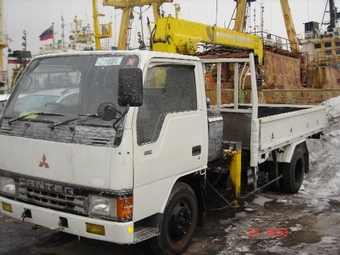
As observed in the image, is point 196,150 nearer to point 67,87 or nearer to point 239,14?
point 67,87

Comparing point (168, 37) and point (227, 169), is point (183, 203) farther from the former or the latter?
point (168, 37)

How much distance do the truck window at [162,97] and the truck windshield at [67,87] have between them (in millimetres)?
278

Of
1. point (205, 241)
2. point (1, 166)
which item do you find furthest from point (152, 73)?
point (205, 241)

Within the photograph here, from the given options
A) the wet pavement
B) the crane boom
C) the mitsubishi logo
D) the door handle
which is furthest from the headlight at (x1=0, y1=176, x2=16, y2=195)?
the crane boom

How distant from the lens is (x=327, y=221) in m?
5.71

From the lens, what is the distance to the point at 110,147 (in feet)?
11.2

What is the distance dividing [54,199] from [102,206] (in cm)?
55

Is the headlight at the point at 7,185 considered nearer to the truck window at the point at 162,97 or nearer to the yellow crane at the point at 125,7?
the truck window at the point at 162,97

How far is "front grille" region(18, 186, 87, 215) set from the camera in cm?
358

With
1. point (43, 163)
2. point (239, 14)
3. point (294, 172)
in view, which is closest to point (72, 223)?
point (43, 163)

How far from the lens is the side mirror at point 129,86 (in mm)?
3258

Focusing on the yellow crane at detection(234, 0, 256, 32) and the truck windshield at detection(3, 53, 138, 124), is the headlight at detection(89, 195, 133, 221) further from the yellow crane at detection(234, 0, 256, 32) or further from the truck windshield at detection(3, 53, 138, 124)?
the yellow crane at detection(234, 0, 256, 32)

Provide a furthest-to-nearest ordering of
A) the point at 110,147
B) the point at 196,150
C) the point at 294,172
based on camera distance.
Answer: the point at 294,172
the point at 196,150
the point at 110,147
